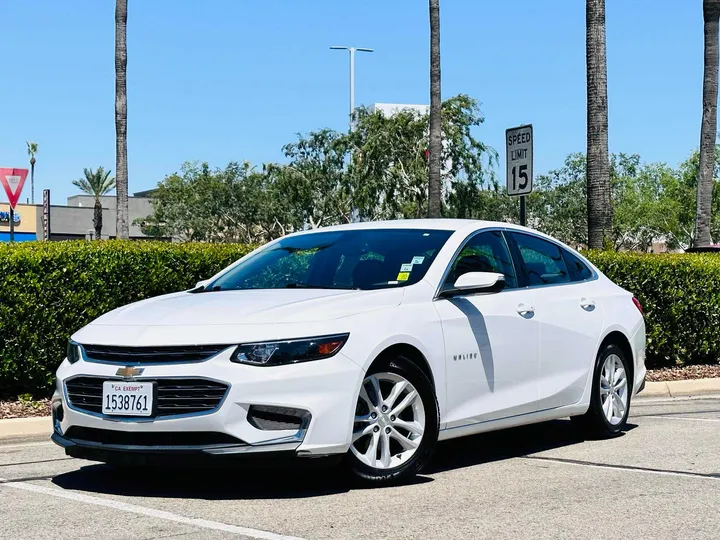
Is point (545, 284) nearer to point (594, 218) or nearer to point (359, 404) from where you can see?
point (359, 404)

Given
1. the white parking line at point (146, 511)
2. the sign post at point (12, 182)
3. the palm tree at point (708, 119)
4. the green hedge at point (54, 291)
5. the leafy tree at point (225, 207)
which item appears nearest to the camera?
the white parking line at point (146, 511)

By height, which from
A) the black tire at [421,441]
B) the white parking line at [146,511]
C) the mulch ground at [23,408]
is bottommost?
the mulch ground at [23,408]

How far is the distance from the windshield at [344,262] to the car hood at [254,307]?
0.30 meters

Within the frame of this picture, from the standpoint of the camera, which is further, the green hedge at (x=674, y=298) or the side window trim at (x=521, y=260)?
the green hedge at (x=674, y=298)

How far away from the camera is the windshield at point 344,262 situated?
7.30 metres

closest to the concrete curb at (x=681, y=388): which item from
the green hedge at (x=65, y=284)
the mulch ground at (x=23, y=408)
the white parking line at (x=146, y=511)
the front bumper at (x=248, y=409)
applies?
the green hedge at (x=65, y=284)

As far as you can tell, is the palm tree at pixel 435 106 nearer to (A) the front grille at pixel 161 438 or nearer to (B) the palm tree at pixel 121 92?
(B) the palm tree at pixel 121 92

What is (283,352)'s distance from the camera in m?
6.16

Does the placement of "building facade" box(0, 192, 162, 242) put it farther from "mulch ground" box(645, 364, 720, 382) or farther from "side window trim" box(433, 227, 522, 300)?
"side window trim" box(433, 227, 522, 300)

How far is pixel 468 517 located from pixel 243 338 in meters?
1.56

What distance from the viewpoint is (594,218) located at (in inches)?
687

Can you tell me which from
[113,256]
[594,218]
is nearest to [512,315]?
[113,256]

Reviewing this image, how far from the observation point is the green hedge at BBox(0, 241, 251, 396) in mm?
10281

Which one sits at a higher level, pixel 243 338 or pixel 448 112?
pixel 448 112
